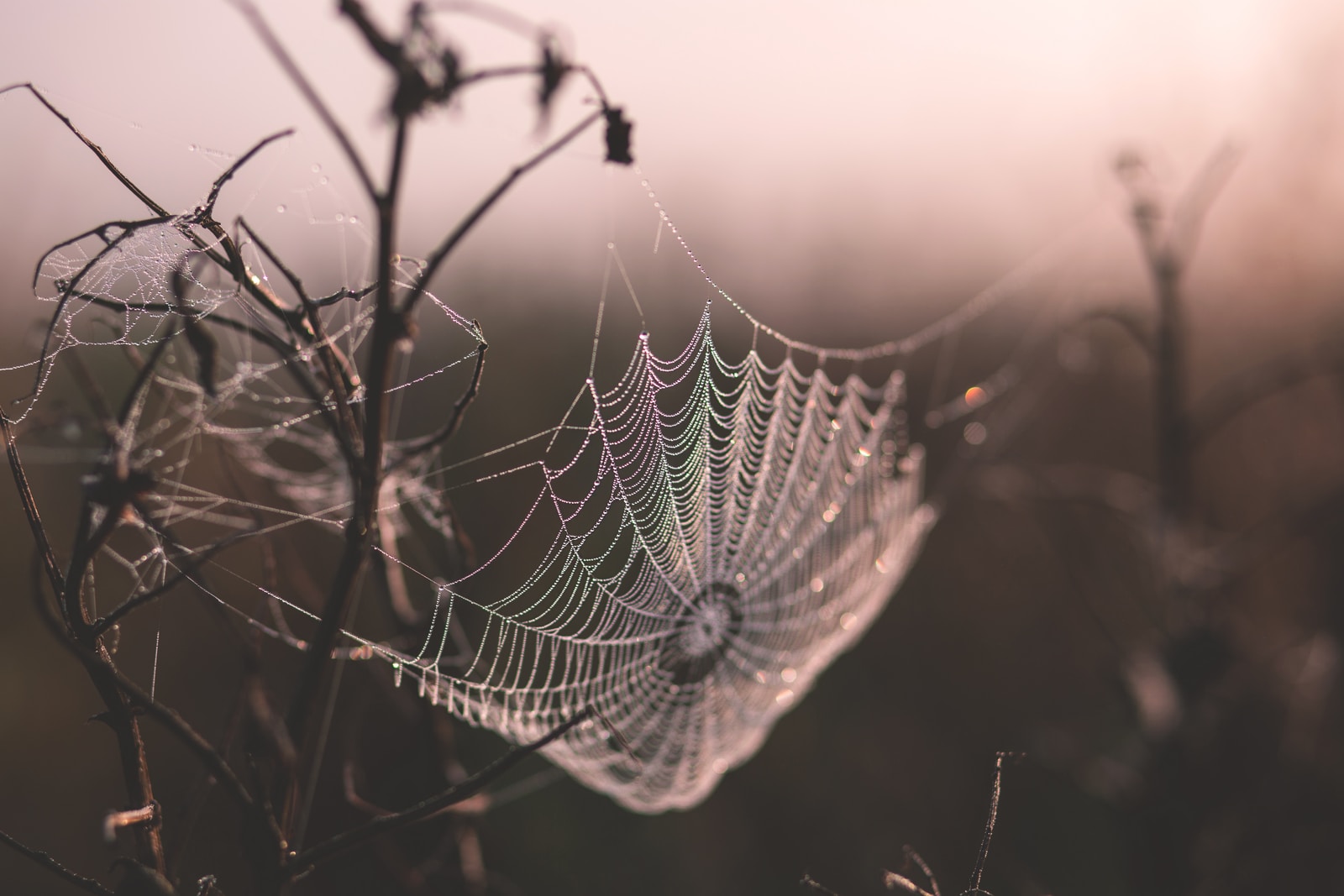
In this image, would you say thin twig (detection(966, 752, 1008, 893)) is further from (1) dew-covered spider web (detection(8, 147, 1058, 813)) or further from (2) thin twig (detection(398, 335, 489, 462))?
(2) thin twig (detection(398, 335, 489, 462))

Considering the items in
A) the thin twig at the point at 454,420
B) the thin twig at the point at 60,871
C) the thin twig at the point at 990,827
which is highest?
the thin twig at the point at 454,420

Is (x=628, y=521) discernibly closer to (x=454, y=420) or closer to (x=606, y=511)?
(x=606, y=511)

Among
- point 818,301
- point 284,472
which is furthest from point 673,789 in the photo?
point 818,301

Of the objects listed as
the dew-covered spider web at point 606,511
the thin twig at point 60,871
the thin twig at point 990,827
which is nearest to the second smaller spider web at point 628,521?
the dew-covered spider web at point 606,511

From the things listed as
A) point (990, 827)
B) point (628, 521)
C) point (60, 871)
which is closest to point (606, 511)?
point (628, 521)

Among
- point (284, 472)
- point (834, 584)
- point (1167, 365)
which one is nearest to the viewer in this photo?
point (284, 472)

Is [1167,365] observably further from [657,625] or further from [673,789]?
[673,789]

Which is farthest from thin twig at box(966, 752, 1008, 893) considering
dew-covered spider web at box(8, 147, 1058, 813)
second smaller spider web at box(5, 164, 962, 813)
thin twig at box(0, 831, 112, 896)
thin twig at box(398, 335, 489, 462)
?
thin twig at box(0, 831, 112, 896)

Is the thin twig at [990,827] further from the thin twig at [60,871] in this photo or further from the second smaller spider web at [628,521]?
the thin twig at [60,871]
